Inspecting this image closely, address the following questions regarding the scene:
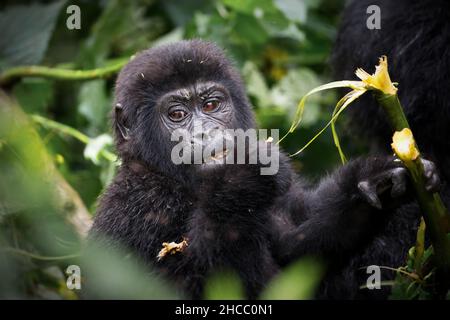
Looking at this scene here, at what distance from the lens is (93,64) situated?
4566 mm

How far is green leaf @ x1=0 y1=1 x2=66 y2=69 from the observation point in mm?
4289

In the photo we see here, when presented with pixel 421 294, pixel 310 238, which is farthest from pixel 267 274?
pixel 421 294

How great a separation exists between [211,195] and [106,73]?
4.83 feet

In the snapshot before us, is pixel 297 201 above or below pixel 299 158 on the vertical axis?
below

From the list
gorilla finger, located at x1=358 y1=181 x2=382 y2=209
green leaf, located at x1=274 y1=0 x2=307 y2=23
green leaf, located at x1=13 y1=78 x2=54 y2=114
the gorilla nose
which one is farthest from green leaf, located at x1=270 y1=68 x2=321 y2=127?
gorilla finger, located at x1=358 y1=181 x2=382 y2=209

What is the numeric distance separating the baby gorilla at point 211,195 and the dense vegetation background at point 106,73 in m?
0.11

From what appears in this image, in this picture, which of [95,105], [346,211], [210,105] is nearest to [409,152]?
[346,211]

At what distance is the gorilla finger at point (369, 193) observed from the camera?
2.34 meters

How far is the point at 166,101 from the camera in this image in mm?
2949

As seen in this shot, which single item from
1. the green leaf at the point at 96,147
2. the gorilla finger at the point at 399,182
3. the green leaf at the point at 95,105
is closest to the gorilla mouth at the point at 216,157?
the gorilla finger at the point at 399,182

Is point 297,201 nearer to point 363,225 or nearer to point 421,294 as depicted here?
point 363,225

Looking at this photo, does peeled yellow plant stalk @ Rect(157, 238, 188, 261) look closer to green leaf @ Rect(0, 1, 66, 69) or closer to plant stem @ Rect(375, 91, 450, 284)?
plant stem @ Rect(375, 91, 450, 284)
